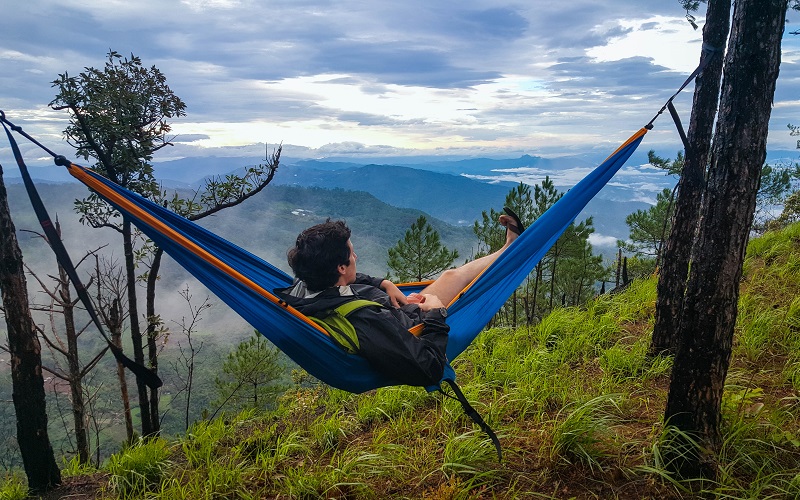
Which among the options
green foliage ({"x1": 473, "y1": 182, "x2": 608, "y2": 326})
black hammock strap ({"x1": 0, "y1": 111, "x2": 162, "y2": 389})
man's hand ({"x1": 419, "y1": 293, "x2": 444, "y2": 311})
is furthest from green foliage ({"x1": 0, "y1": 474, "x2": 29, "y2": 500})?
green foliage ({"x1": 473, "y1": 182, "x2": 608, "y2": 326})

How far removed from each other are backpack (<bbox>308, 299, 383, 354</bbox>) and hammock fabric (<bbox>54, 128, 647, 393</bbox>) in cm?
3

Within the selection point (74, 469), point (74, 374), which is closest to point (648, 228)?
point (74, 374)

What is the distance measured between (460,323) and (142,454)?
164 cm

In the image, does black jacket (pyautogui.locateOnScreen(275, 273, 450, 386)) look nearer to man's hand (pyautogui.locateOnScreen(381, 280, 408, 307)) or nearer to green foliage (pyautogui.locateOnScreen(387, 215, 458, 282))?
man's hand (pyautogui.locateOnScreen(381, 280, 408, 307))

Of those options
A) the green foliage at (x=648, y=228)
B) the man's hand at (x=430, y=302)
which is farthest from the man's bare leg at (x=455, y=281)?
the green foliage at (x=648, y=228)

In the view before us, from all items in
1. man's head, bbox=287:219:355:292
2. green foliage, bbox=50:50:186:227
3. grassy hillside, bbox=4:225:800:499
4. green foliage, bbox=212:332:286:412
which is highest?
green foliage, bbox=50:50:186:227

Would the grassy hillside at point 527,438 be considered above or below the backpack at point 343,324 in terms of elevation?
below

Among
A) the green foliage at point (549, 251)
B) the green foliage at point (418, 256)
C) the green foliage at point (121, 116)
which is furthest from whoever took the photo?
the green foliage at point (418, 256)

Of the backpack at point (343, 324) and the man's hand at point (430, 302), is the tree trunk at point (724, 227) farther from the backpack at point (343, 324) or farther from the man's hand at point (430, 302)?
the backpack at point (343, 324)

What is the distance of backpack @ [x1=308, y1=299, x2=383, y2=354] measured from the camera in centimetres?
185

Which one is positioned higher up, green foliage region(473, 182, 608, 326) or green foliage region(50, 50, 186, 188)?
green foliage region(50, 50, 186, 188)

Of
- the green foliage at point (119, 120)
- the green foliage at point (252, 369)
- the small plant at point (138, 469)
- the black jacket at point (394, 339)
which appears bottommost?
the green foliage at point (252, 369)

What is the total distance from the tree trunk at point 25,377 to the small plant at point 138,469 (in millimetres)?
504

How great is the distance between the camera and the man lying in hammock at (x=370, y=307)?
1.81m
